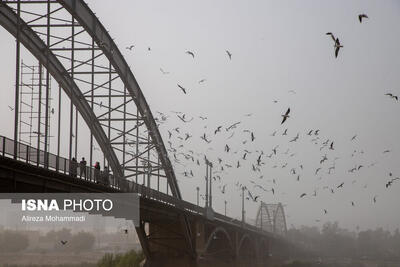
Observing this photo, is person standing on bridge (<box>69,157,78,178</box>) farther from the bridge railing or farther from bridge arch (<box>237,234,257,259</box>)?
bridge arch (<box>237,234,257,259</box>)


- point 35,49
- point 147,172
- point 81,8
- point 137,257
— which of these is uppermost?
point 81,8

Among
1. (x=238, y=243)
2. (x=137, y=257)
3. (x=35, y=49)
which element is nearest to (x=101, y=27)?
(x=35, y=49)

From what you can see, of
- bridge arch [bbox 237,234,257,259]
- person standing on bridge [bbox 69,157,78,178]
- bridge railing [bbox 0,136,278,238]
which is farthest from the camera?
bridge arch [bbox 237,234,257,259]

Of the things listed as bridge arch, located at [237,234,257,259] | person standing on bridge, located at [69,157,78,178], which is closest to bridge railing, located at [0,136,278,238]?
person standing on bridge, located at [69,157,78,178]

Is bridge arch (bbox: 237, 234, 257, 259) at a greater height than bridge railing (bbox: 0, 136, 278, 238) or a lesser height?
lesser

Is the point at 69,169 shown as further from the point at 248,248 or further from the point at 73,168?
the point at 248,248

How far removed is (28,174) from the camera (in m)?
30.2

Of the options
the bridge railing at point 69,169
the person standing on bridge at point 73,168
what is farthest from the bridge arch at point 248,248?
the person standing on bridge at point 73,168

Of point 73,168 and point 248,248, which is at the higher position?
point 73,168

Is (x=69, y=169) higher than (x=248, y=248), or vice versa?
(x=69, y=169)

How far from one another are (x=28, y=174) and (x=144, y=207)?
72.8 ft

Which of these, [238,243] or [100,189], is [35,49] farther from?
[238,243]

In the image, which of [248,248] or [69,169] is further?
[248,248]

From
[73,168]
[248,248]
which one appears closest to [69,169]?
[73,168]
